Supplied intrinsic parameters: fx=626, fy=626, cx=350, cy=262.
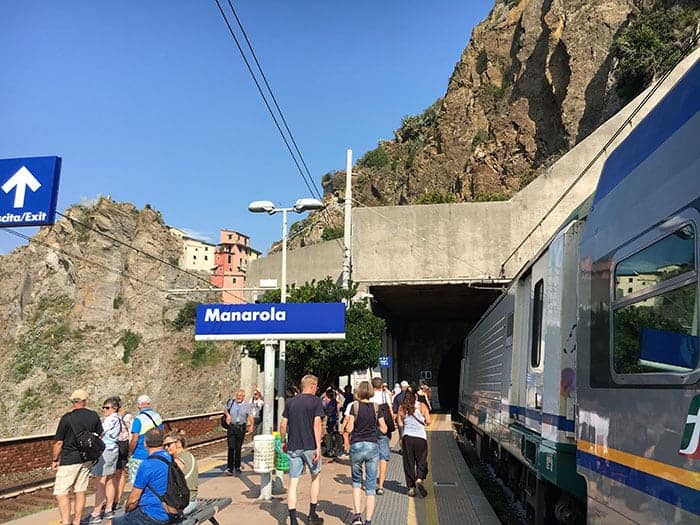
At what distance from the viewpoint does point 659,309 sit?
3.48m

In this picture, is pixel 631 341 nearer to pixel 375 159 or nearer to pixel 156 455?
pixel 156 455

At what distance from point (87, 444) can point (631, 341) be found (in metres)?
6.26

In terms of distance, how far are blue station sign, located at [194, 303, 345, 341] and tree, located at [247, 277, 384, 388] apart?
7.03 metres

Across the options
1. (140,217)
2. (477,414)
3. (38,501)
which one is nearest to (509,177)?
(477,414)

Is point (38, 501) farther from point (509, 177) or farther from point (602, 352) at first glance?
point (509, 177)

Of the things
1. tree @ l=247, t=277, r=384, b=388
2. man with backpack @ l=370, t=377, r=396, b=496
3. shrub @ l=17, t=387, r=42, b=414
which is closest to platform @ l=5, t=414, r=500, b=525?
man with backpack @ l=370, t=377, r=396, b=496

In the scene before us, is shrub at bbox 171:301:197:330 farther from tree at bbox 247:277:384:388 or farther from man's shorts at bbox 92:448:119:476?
man's shorts at bbox 92:448:119:476


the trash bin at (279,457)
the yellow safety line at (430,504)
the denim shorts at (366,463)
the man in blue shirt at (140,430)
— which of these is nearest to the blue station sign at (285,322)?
the man in blue shirt at (140,430)

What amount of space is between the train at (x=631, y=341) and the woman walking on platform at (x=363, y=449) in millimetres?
1912

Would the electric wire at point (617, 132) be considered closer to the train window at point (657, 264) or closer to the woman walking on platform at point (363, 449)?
the woman walking on platform at point (363, 449)

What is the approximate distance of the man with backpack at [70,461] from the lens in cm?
734

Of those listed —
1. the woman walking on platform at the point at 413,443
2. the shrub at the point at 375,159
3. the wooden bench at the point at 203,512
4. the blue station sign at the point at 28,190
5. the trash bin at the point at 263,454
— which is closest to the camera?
the wooden bench at the point at 203,512

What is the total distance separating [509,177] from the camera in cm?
4716

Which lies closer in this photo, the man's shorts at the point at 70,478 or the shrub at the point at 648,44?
the man's shorts at the point at 70,478
